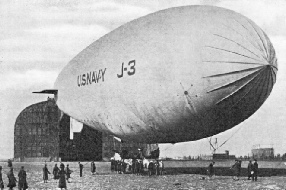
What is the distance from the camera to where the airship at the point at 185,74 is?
58.4ft

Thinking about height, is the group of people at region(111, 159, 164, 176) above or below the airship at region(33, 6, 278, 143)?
below

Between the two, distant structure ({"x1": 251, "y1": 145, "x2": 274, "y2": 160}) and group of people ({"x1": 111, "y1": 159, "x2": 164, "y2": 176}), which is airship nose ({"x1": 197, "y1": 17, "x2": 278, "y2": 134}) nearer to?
group of people ({"x1": 111, "y1": 159, "x2": 164, "y2": 176})

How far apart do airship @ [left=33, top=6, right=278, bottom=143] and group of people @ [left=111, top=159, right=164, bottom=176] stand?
5.77 meters

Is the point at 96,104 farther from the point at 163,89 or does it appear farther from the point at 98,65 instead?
the point at 163,89

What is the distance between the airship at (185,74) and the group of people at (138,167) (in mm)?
5775

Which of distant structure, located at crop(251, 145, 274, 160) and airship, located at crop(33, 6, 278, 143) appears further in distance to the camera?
distant structure, located at crop(251, 145, 274, 160)

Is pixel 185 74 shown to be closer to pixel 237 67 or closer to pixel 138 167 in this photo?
pixel 237 67

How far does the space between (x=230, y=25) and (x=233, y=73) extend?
1889 mm

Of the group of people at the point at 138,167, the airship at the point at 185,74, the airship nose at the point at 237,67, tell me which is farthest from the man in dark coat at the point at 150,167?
the airship nose at the point at 237,67

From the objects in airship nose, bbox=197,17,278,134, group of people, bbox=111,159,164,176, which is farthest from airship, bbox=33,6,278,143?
group of people, bbox=111,159,164,176

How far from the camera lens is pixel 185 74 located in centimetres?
1816

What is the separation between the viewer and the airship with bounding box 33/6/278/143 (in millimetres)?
17797

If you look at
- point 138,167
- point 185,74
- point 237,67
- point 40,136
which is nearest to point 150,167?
point 138,167

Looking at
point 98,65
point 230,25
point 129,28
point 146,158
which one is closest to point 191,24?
point 230,25
